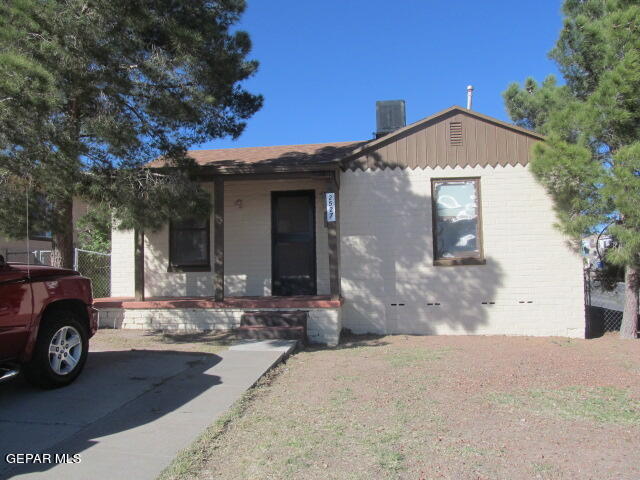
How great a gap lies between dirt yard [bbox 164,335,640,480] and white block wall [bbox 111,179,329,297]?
10.7 ft

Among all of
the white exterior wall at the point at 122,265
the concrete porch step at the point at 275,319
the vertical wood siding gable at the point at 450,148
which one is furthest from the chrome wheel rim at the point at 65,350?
the vertical wood siding gable at the point at 450,148

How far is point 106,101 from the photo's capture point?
22.2 ft

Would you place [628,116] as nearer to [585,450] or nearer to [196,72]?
[585,450]

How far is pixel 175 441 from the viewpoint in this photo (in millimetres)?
3945

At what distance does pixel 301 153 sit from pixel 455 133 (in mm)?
3218

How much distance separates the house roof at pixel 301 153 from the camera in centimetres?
895

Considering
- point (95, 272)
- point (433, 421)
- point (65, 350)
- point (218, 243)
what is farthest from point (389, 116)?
point (95, 272)

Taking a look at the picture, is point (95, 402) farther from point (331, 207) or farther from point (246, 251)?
point (246, 251)

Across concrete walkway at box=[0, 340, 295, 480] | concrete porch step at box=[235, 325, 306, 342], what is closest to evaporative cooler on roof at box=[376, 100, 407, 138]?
concrete porch step at box=[235, 325, 306, 342]

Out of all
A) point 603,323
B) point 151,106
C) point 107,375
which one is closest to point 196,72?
point 151,106

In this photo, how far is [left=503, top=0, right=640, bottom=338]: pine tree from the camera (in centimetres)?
754

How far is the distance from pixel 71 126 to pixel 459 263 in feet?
21.8

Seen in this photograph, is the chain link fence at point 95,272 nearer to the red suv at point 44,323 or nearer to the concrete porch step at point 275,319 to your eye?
the concrete porch step at point 275,319

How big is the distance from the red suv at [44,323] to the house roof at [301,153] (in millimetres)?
4087
